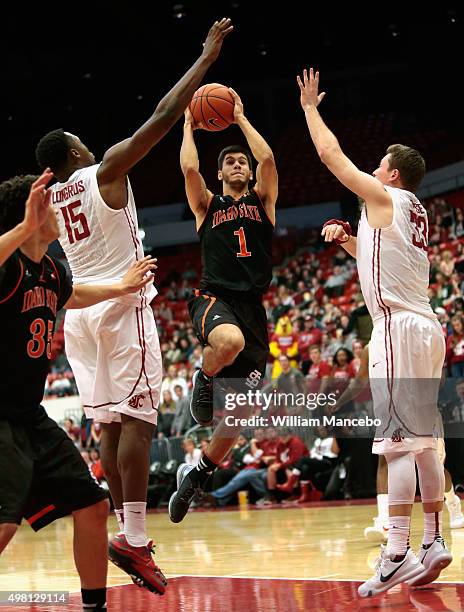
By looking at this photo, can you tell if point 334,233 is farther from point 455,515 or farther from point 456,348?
point 456,348

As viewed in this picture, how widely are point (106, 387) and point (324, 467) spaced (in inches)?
317

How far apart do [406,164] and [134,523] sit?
101 inches

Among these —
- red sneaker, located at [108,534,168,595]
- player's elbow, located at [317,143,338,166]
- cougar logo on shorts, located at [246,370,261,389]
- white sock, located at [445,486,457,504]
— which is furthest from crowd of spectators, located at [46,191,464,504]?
red sneaker, located at [108,534,168,595]

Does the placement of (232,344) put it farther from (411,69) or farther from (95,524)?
(411,69)

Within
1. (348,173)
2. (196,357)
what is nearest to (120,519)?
(348,173)

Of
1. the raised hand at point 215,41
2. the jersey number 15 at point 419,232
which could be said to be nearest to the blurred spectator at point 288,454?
the jersey number 15 at point 419,232

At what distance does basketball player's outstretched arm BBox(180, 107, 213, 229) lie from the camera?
614 cm

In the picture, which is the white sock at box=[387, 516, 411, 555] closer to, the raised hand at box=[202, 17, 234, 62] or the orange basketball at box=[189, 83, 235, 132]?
the raised hand at box=[202, 17, 234, 62]

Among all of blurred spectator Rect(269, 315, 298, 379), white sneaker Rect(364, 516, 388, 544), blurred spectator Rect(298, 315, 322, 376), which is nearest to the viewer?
white sneaker Rect(364, 516, 388, 544)

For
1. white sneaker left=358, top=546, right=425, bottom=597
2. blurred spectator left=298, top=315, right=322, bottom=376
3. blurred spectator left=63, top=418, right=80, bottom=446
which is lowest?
blurred spectator left=63, top=418, right=80, bottom=446

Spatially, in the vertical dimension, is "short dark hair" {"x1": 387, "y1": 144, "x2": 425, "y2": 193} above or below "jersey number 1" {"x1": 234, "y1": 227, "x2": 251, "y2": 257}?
above

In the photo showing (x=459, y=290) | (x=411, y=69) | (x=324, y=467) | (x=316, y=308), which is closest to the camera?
(x=324, y=467)

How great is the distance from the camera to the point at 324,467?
1248 cm

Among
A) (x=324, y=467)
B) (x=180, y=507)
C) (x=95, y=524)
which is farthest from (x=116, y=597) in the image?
(x=324, y=467)
